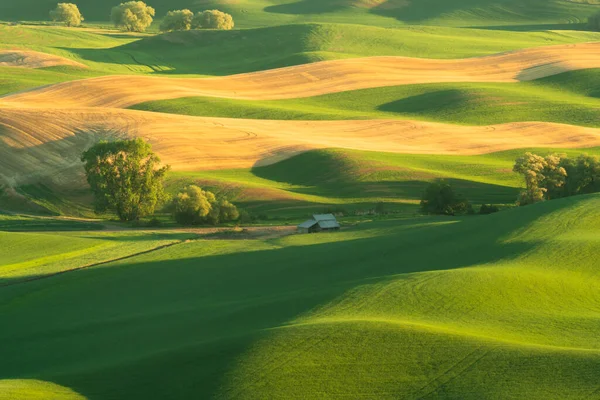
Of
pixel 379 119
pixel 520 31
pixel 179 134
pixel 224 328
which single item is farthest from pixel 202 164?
pixel 520 31

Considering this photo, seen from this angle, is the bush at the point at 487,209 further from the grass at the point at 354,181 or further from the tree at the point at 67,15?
the tree at the point at 67,15

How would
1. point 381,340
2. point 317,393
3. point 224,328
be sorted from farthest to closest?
point 224,328 < point 381,340 < point 317,393

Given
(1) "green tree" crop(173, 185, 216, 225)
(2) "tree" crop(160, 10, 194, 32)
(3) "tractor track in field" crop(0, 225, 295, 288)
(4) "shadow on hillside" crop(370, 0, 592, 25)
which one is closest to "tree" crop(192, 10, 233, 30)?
(2) "tree" crop(160, 10, 194, 32)

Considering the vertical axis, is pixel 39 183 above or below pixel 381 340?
below

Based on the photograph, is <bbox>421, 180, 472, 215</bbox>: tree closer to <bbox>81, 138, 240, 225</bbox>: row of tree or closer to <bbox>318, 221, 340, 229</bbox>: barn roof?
<bbox>318, 221, 340, 229</bbox>: barn roof

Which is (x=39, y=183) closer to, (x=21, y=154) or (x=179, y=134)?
(x=21, y=154)

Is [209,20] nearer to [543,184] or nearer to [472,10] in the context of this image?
[472,10]
